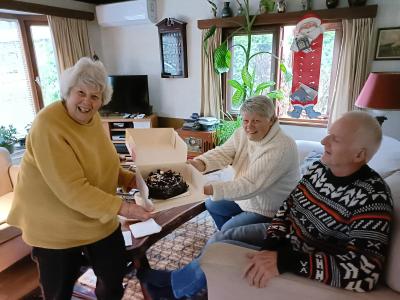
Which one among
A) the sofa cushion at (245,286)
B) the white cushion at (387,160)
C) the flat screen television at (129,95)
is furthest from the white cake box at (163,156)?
the flat screen television at (129,95)

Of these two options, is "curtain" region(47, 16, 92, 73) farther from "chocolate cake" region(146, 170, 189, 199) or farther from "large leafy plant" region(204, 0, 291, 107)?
"chocolate cake" region(146, 170, 189, 199)

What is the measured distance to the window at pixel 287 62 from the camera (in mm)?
3082

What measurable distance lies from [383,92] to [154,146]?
6.27ft

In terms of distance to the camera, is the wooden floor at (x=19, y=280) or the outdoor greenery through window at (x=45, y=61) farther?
the outdoor greenery through window at (x=45, y=61)

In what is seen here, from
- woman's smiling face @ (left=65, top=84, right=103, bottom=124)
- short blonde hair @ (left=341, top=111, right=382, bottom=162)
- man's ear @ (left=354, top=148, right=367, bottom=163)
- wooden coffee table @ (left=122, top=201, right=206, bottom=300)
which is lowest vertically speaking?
wooden coffee table @ (left=122, top=201, right=206, bottom=300)

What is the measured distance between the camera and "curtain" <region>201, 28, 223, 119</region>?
139 inches

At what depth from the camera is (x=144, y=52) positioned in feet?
13.6

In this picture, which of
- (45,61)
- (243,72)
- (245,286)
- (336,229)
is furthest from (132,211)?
(45,61)

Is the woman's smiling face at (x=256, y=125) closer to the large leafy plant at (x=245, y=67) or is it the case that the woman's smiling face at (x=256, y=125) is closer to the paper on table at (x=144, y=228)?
the paper on table at (x=144, y=228)

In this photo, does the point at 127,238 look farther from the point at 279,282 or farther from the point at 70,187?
the point at 279,282

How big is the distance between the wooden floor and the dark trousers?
72cm

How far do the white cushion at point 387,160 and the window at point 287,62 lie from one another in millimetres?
1520

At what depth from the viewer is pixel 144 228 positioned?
5.00ft

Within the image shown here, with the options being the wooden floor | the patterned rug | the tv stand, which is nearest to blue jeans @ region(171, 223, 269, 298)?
the patterned rug
